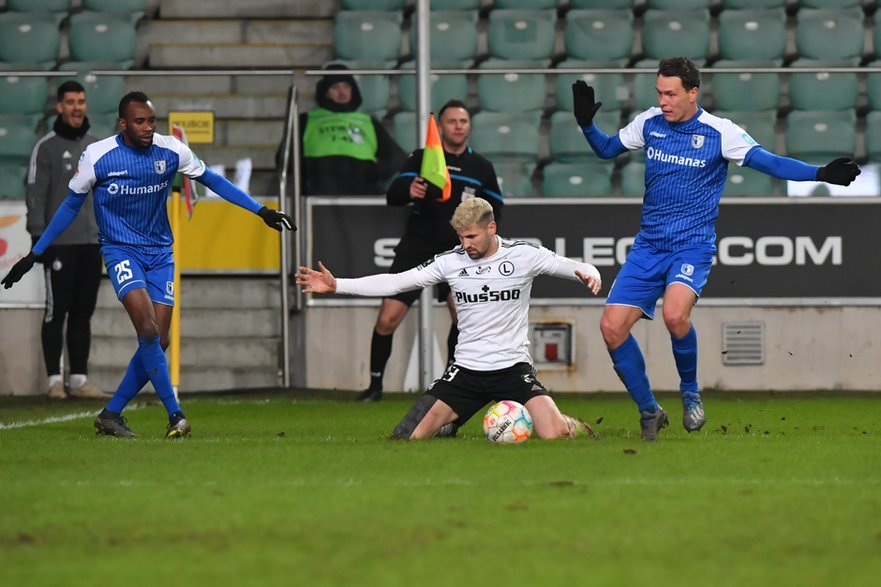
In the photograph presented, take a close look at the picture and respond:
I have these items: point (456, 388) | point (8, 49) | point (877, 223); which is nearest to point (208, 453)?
point (456, 388)

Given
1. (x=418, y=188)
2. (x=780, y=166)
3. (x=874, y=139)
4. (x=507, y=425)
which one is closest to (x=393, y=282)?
(x=507, y=425)

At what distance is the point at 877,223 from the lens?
44.6 feet

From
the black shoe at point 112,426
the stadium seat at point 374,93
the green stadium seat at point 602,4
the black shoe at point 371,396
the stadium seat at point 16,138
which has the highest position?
the green stadium seat at point 602,4

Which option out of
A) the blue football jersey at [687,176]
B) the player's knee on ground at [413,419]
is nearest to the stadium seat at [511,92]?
the blue football jersey at [687,176]

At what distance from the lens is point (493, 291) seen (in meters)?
8.61

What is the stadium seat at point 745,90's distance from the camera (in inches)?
539

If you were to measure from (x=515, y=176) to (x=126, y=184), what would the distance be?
17.5 feet

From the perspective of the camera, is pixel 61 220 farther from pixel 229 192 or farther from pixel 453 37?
pixel 453 37

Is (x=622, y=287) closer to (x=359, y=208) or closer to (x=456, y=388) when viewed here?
(x=456, y=388)

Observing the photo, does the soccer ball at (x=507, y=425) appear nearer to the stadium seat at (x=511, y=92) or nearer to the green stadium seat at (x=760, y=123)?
the stadium seat at (x=511, y=92)

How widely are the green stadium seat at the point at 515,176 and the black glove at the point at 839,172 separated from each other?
5773mm

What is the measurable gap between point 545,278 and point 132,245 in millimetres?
5456

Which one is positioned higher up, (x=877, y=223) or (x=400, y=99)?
(x=400, y=99)

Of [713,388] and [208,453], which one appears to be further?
[713,388]
